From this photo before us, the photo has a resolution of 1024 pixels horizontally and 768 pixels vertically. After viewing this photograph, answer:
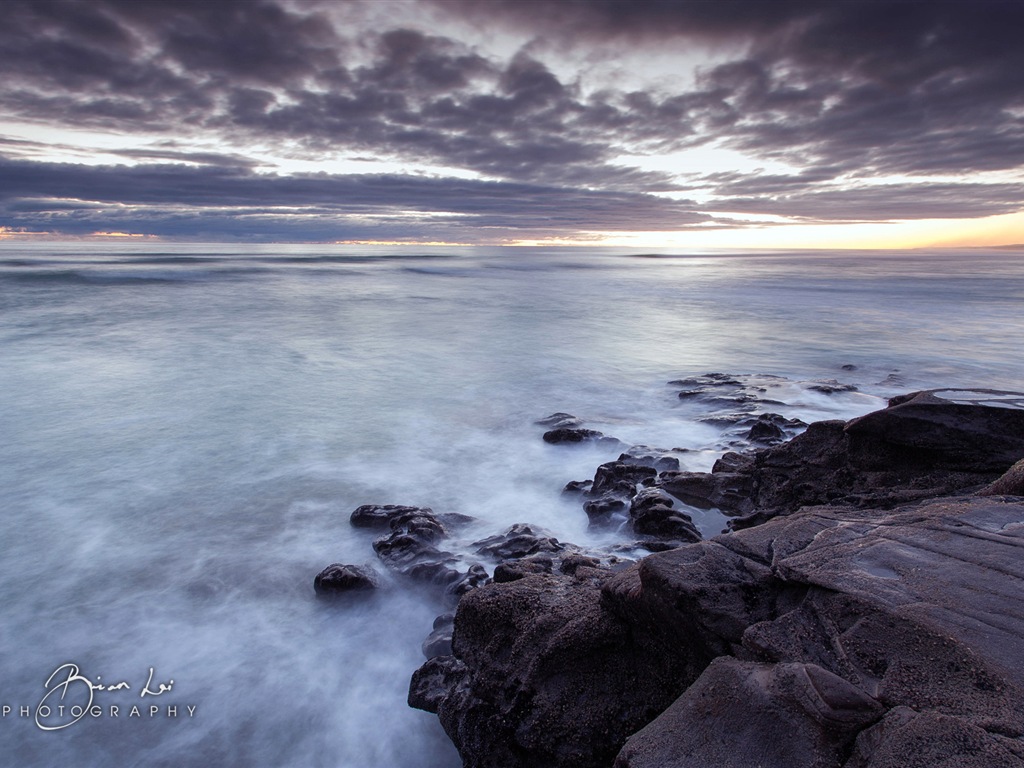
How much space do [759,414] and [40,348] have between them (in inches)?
611

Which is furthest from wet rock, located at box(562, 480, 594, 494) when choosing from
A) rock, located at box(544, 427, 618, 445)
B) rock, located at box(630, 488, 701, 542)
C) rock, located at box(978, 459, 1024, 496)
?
rock, located at box(978, 459, 1024, 496)

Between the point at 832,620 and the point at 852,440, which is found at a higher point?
the point at 832,620

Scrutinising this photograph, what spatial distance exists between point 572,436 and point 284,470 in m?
3.52

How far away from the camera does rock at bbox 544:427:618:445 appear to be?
7.67 meters

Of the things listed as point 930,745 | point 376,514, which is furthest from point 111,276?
point 930,745

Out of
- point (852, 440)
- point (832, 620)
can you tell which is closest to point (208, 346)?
point (852, 440)

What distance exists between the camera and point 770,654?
2.26 metres

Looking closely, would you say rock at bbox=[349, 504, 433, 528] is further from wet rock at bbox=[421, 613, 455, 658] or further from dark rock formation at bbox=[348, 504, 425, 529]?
wet rock at bbox=[421, 613, 455, 658]

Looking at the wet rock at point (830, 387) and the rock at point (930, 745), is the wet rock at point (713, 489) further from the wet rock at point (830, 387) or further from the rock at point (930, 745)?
the wet rock at point (830, 387)

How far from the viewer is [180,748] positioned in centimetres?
329

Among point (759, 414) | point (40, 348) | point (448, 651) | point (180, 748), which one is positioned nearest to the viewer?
point (180, 748)

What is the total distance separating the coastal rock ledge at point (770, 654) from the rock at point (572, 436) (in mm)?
3978

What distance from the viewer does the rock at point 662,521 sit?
16.1 feet

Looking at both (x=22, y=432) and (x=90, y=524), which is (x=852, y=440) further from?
(x=22, y=432)
